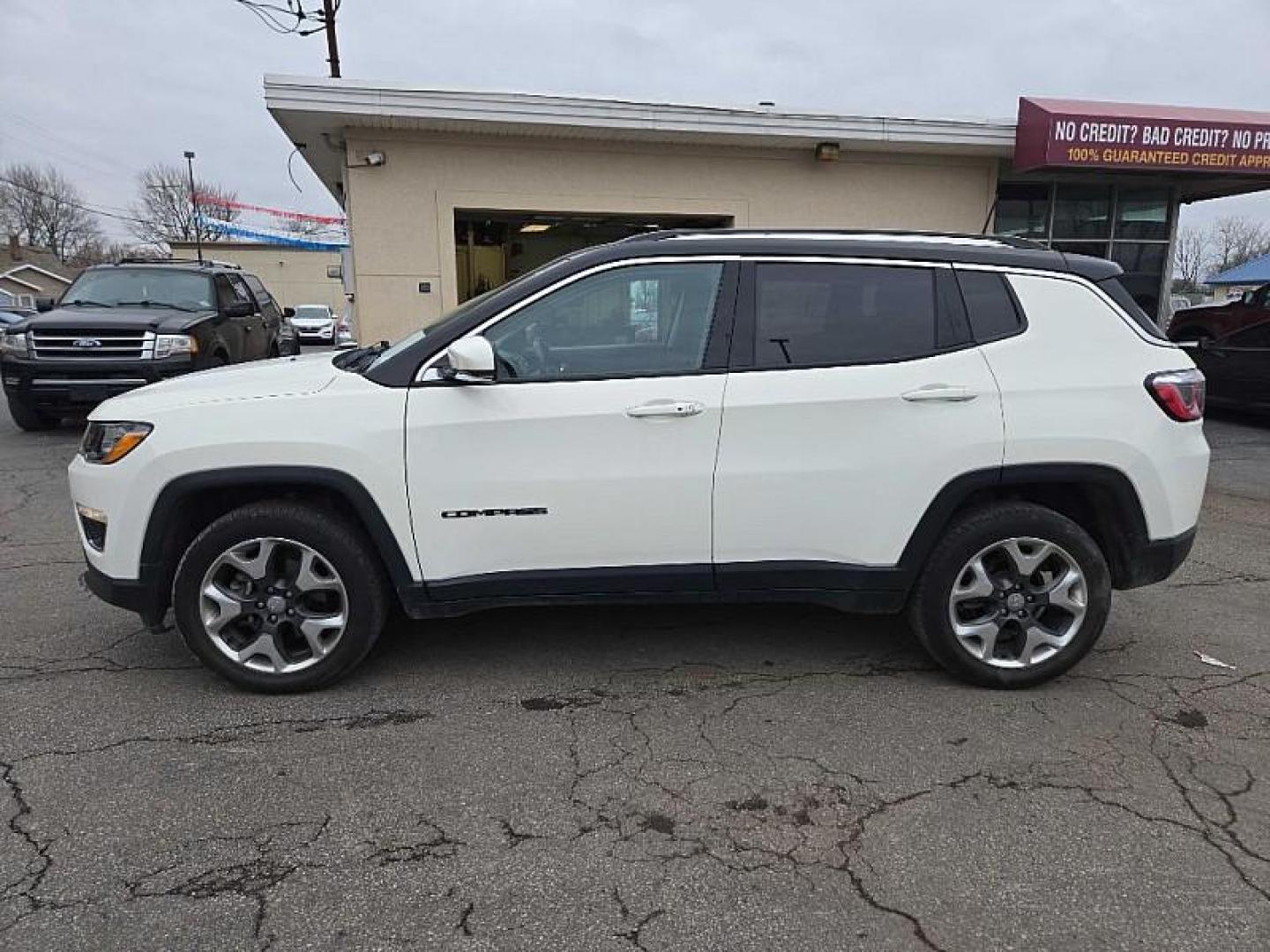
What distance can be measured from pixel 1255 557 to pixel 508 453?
5190mm

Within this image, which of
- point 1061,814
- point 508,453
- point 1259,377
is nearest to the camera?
point 1061,814

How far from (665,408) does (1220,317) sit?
1403cm

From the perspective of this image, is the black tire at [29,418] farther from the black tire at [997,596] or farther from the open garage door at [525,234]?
the black tire at [997,596]

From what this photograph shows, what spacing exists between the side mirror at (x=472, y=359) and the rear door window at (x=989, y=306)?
200 centimetres

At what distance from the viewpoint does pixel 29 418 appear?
30.9ft

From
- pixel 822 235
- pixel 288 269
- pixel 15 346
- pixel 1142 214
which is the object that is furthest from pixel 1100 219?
pixel 288 269

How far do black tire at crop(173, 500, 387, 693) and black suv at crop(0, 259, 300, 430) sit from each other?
6.23m

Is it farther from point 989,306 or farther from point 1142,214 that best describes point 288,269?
point 989,306

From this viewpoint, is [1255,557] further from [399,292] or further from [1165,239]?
[1165,239]

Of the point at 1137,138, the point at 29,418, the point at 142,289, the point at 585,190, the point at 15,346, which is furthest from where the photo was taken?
the point at 585,190

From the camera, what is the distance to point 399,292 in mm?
10734

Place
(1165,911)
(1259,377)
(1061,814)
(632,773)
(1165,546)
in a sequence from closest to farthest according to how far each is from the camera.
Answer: (1165,911)
(1061,814)
(632,773)
(1165,546)
(1259,377)

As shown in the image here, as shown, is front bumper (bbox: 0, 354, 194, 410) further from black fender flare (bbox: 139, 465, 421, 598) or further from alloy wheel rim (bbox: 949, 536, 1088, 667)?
alloy wheel rim (bbox: 949, 536, 1088, 667)

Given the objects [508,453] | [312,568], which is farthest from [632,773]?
[312,568]
